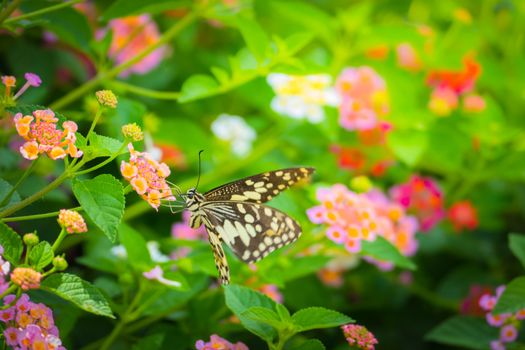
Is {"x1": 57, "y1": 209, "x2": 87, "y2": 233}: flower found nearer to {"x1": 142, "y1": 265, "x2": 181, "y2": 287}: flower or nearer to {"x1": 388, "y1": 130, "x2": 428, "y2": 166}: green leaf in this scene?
{"x1": 142, "y1": 265, "x2": 181, "y2": 287}: flower

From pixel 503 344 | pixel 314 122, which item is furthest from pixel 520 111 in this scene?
pixel 503 344

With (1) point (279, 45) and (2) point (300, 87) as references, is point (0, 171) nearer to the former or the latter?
(1) point (279, 45)

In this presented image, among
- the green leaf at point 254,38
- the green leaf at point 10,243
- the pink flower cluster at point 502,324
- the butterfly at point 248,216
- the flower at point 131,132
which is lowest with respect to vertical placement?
the pink flower cluster at point 502,324

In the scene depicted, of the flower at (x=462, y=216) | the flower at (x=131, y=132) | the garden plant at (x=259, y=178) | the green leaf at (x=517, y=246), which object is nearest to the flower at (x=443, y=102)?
the garden plant at (x=259, y=178)

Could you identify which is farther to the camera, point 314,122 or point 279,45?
point 314,122

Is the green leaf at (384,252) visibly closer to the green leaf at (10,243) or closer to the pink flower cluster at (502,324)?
the pink flower cluster at (502,324)

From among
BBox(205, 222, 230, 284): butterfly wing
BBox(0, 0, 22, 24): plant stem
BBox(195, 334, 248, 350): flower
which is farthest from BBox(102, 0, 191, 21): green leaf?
BBox(195, 334, 248, 350): flower
